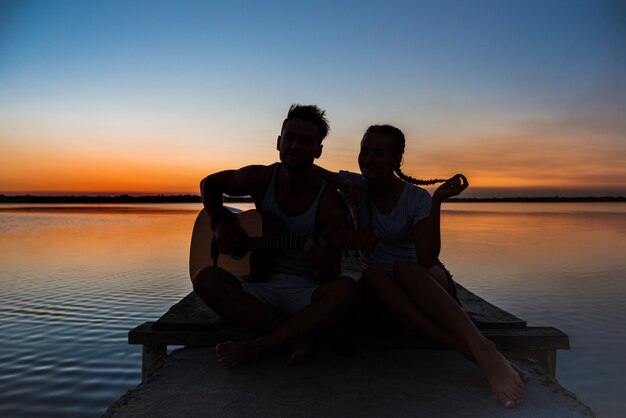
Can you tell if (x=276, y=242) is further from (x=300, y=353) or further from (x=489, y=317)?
(x=489, y=317)

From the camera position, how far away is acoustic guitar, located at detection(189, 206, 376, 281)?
11.7 feet

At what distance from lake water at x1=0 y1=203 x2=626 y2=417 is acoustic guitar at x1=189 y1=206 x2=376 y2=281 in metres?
1.48

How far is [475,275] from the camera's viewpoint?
513 inches

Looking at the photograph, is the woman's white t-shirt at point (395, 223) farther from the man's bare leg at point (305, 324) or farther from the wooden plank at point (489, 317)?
the wooden plank at point (489, 317)

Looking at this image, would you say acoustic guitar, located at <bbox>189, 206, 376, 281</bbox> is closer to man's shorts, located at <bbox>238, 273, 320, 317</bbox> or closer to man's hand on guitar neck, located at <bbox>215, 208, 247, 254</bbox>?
man's hand on guitar neck, located at <bbox>215, 208, 247, 254</bbox>

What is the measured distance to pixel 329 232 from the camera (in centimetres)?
367

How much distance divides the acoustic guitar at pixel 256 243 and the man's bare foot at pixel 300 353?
708 millimetres

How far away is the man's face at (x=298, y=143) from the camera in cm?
406

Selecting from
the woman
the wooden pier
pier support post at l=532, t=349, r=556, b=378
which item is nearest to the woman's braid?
the woman

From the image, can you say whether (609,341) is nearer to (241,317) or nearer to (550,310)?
(550,310)

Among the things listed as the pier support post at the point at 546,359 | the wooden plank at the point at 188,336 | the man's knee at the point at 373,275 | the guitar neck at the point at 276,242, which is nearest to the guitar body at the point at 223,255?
the guitar neck at the point at 276,242

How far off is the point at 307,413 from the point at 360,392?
0.42 m

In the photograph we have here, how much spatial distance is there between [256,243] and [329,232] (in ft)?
2.32

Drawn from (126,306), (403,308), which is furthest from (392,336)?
(126,306)
